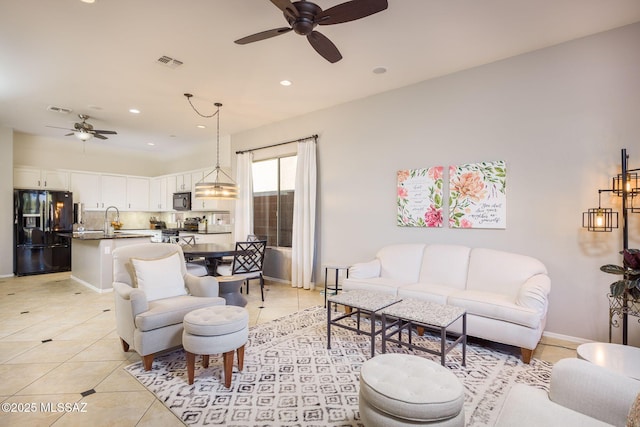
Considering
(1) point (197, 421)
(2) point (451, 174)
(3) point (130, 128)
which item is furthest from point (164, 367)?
(3) point (130, 128)

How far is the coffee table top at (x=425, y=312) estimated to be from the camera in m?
2.54

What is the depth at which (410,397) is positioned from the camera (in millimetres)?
1552


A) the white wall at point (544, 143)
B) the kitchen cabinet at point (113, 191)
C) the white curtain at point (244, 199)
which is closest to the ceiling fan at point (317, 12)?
the white wall at point (544, 143)

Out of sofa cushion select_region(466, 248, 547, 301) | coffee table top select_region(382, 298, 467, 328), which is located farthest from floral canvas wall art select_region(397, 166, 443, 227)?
coffee table top select_region(382, 298, 467, 328)

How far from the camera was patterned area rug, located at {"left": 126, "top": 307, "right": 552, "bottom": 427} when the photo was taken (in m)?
2.08

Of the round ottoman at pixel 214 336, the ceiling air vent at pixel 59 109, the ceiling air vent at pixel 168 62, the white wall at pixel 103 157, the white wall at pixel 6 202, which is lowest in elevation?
the round ottoman at pixel 214 336

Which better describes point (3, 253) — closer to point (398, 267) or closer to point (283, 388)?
point (283, 388)

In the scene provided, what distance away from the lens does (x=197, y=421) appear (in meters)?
2.01

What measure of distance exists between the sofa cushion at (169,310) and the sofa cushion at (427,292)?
1.96 m

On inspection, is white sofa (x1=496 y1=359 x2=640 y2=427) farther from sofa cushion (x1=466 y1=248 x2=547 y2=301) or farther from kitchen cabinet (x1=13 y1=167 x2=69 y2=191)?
kitchen cabinet (x1=13 y1=167 x2=69 y2=191)

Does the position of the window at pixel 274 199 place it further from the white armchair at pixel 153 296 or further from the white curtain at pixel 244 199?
the white armchair at pixel 153 296

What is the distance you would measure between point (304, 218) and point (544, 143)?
3.53 meters

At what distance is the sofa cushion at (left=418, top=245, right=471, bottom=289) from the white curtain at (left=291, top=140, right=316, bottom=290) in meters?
2.08

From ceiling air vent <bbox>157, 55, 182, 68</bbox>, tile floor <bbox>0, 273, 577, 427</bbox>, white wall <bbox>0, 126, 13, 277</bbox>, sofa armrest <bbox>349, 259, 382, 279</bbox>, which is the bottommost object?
tile floor <bbox>0, 273, 577, 427</bbox>
